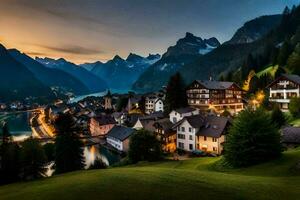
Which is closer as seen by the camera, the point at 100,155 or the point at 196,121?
the point at 196,121

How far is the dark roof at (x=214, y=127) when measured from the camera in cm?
7438

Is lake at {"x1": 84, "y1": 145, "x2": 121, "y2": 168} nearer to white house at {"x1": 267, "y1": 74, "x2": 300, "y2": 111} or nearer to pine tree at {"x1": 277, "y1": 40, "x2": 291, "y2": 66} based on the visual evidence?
white house at {"x1": 267, "y1": 74, "x2": 300, "y2": 111}

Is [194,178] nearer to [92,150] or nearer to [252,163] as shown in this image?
[252,163]

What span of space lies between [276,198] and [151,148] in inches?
1538

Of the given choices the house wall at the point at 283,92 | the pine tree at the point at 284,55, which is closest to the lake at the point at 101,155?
the house wall at the point at 283,92

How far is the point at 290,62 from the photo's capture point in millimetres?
122000

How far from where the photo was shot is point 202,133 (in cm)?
7788

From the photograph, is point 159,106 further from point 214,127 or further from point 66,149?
point 66,149

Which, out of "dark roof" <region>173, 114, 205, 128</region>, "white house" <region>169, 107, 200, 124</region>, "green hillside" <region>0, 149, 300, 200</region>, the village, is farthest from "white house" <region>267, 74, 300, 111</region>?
"green hillside" <region>0, 149, 300, 200</region>

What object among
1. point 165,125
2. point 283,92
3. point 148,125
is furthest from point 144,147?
point 283,92

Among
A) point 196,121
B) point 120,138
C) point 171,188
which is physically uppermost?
point 196,121

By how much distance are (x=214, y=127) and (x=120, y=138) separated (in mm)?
31949

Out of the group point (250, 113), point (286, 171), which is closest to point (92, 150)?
point (250, 113)

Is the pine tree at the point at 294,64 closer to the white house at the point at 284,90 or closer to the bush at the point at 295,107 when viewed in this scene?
the white house at the point at 284,90
